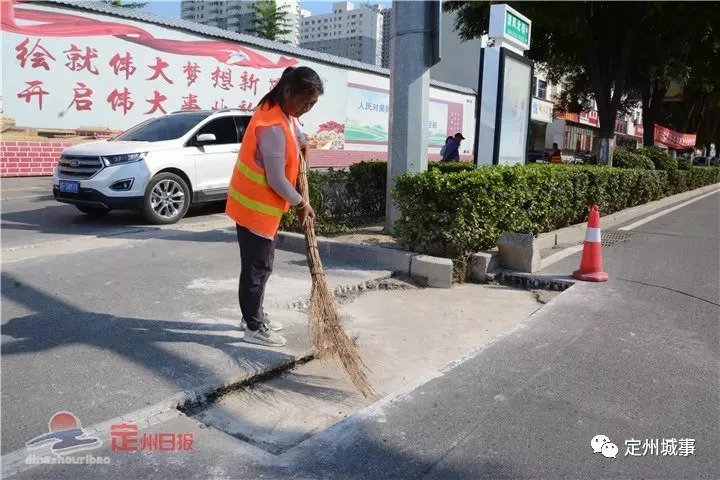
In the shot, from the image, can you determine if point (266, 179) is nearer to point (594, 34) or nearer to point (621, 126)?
point (594, 34)

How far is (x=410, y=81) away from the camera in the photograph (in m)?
6.95

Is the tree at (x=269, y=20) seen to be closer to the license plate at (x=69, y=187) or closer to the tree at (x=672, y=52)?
the tree at (x=672, y=52)

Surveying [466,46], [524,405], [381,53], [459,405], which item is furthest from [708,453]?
[381,53]

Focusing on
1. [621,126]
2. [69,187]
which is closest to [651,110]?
[69,187]

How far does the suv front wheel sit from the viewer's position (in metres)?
8.10

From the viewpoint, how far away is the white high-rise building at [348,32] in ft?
137

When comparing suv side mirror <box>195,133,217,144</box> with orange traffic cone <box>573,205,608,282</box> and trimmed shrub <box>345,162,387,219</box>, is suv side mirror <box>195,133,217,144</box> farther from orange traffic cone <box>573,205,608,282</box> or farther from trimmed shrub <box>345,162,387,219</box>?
orange traffic cone <box>573,205,608,282</box>

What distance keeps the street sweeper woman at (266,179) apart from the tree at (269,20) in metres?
38.1

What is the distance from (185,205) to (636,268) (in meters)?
6.29

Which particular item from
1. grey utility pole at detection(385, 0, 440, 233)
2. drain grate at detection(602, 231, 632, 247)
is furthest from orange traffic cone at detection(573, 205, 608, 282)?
drain grate at detection(602, 231, 632, 247)

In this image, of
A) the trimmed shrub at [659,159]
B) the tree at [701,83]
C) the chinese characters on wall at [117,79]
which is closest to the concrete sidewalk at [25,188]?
the chinese characters on wall at [117,79]

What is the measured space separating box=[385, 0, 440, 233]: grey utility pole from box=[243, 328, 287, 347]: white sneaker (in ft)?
11.1

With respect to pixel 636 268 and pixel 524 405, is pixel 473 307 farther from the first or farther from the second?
pixel 636 268

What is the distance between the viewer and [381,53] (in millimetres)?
45031
